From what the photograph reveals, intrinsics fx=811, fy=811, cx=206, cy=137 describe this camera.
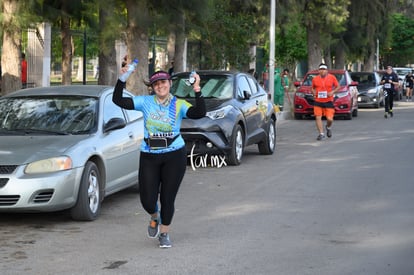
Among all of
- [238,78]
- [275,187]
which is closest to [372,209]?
[275,187]

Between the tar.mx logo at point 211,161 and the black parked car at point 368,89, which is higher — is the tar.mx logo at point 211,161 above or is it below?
below

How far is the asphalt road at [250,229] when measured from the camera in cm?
707

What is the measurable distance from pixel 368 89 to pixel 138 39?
17.6m

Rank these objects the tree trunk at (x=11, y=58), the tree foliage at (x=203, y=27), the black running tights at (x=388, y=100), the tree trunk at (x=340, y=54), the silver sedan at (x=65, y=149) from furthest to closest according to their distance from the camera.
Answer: the tree trunk at (x=340, y=54) → the black running tights at (x=388, y=100) → the tree foliage at (x=203, y=27) → the tree trunk at (x=11, y=58) → the silver sedan at (x=65, y=149)

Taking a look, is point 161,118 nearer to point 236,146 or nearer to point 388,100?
point 236,146

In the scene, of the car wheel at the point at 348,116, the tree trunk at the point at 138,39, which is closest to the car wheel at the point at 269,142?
the tree trunk at the point at 138,39

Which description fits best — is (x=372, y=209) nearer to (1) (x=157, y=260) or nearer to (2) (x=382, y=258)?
(2) (x=382, y=258)

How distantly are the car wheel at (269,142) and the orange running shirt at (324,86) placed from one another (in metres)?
3.30

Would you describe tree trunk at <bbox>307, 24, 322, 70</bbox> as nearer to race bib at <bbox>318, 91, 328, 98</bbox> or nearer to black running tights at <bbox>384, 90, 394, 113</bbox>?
black running tights at <bbox>384, 90, 394, 113</bbox>

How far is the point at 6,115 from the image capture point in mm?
10031

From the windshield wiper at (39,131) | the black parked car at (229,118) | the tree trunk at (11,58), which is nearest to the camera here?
the windshield wiper at (39,131)

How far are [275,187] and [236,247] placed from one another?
13.5 feet

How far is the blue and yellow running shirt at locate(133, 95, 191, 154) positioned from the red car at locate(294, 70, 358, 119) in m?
19.0

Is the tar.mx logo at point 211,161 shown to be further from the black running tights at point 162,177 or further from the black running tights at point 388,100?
the black running tights at point 388,100
